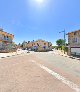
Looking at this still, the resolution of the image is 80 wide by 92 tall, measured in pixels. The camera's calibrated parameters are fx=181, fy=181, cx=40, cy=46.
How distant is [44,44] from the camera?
106062 millimetres

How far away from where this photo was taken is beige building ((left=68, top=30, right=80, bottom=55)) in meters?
43.6

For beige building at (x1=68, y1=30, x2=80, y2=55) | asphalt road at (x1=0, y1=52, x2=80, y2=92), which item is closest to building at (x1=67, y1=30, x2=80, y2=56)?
beige building at (x1=68, y1=30, x2=80, y2=55)

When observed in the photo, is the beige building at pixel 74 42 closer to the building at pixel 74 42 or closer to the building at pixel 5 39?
the building at pixel 74 42

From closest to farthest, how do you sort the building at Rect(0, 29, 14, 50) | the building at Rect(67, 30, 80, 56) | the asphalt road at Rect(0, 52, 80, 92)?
the asphalt road at Rect(0, 52, 80, 92) < the building at Rect(67, 30, 80, 56) < the building at Rect(0, 29, 14, 50)

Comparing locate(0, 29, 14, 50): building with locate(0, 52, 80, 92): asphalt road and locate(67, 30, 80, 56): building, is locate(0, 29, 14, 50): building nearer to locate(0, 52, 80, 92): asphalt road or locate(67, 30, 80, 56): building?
locate(67, 30, 80, 56): building

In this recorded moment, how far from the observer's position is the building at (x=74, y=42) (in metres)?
43.6

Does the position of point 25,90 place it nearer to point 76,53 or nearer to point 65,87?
point 65,87

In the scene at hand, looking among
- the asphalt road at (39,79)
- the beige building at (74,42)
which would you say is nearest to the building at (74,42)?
the beige building at (74,42)

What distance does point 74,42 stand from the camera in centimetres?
4550

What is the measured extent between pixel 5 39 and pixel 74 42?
32.7 m

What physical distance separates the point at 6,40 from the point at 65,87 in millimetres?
63215

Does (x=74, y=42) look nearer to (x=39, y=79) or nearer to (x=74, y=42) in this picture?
(x=74, y=42)

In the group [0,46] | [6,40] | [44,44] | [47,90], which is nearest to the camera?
[47,90]

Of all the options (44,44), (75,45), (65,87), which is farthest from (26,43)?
(65,87)
